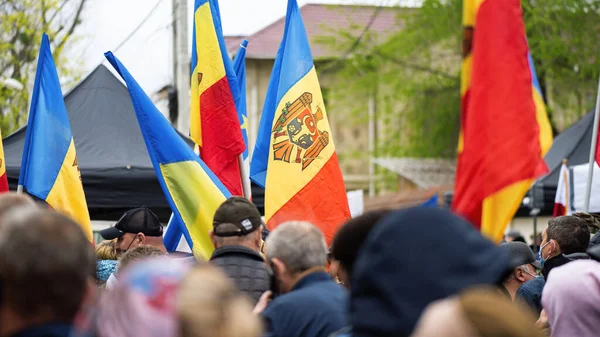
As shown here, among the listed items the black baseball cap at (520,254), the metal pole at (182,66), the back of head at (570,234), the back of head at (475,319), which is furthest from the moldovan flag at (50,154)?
the metal pole at (182,66)

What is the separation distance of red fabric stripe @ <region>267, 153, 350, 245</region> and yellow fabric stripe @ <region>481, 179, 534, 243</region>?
2.67m

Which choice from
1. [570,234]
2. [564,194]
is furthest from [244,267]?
[564,194]

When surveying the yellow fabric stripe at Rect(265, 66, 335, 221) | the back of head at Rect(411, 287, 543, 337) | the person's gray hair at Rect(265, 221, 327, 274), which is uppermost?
the back of head at Rect(411, 287, 543, 337)

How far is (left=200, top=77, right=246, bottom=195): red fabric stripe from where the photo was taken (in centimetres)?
704

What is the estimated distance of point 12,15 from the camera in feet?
62.8

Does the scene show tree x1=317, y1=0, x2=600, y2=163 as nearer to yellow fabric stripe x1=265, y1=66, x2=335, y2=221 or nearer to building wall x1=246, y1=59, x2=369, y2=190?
building wall x1=246, y1=59, x2=369, y2=190

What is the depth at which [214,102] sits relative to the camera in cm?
716

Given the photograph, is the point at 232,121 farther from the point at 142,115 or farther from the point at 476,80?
the point at 476,80

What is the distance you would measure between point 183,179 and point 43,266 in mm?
3787

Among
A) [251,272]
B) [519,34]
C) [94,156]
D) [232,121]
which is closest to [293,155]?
[232,121]

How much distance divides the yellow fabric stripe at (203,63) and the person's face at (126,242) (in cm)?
85

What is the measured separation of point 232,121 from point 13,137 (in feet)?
12.9

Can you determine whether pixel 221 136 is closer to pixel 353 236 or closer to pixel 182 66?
pixel 353 236

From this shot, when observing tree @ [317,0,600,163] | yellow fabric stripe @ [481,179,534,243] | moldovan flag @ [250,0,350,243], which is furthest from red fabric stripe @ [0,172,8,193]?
tree @ [317,0,600,163]
